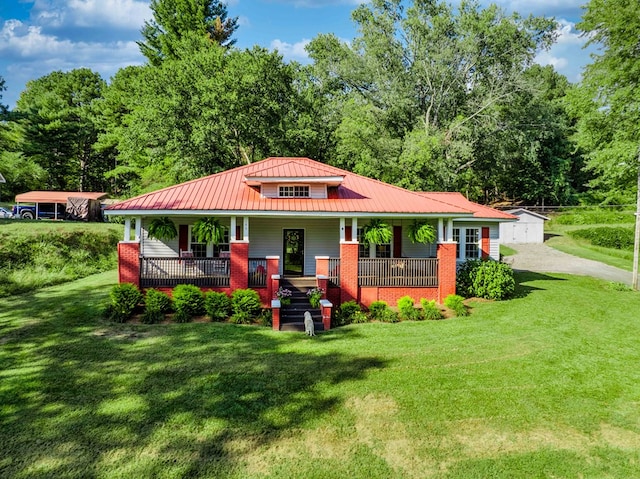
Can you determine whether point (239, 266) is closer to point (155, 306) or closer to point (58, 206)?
point (155, 306)

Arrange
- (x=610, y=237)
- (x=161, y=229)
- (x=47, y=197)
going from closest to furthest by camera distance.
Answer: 1. (x=161, y=229)
2. (x=610, y=237)
3. (x=47, y=197)

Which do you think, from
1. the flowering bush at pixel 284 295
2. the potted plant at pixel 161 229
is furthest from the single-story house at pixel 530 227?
the potted plant at pixel 161 229

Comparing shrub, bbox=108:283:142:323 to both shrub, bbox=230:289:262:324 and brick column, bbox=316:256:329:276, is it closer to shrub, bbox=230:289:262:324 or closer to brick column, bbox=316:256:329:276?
shrub, bbox=230:289:262:324

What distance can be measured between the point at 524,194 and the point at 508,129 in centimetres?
2352

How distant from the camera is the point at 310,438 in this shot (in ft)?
19.9

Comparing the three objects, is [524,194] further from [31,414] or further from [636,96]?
[31,414]

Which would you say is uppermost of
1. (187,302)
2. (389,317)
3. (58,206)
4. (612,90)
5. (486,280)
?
(612,90)

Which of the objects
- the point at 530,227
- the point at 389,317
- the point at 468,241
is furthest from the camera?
the point at 530,227

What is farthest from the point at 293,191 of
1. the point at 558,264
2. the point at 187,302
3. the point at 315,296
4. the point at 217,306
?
the point at 558,264

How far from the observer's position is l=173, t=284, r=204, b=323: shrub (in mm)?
11945

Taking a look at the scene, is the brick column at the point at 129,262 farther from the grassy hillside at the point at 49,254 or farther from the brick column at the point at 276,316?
the grassy hillside at the point at 49,254

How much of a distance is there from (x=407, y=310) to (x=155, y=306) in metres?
7.95

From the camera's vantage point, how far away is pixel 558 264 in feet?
85.4

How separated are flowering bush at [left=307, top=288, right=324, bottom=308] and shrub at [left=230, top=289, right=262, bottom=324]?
169cm
